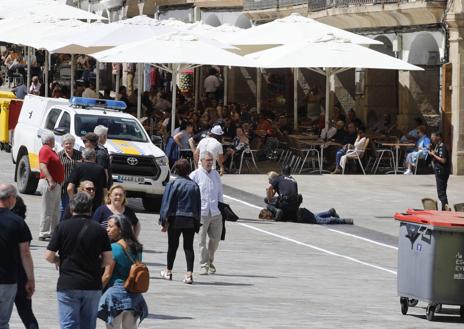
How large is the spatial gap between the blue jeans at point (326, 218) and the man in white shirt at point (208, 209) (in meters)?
7.17

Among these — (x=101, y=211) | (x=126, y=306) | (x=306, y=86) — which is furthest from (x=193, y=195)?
(x=306, y=86)

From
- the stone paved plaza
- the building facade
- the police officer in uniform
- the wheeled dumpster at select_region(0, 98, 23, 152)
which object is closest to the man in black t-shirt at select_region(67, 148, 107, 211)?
the stone paved plaza

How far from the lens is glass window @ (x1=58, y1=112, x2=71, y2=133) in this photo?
27780 millimetres

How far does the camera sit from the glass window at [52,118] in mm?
28600

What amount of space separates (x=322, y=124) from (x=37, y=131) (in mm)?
11530

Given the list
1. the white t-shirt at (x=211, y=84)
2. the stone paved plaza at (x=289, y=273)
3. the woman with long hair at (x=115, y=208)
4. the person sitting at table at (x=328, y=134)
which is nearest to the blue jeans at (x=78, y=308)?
the stone paved plaza at (x=289, y=273)

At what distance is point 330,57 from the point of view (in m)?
34.2

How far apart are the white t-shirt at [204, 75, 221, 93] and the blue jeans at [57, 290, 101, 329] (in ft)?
124

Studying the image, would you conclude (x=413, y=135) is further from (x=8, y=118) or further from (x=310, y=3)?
(x=310, y=3)

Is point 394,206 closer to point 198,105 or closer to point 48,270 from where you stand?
point 48,270

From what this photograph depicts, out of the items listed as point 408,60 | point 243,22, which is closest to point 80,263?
point 408,60

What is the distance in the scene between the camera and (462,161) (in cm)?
3744

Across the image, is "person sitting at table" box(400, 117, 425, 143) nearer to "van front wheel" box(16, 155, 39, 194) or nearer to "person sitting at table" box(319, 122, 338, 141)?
"person sitting at table" box(319, 122, 338, 141)

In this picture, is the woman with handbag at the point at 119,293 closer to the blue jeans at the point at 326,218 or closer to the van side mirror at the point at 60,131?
the blue jeans at the point at 326,218
